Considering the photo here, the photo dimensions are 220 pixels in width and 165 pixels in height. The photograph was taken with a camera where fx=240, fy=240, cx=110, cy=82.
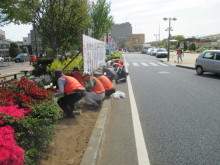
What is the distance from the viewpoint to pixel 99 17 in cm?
2317

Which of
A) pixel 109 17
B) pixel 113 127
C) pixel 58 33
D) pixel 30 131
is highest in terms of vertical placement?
pixel 109 17

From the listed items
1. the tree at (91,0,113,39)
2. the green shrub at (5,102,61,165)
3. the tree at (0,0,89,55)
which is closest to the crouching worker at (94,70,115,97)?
the green shrub at (5,102,61,165)

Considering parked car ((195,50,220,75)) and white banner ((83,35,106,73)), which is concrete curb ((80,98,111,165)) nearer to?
white banner ((83,35,106,73))

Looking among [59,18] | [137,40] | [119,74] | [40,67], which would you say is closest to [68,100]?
[40,67]

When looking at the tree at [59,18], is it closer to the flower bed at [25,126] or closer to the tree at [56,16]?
the tree at [56,16]

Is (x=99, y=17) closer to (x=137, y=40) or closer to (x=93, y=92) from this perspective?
(x=93, y=92)

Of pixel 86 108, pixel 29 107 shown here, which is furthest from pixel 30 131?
pixel 86 108

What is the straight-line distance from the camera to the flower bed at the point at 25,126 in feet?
8.31

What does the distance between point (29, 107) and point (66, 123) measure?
141cm

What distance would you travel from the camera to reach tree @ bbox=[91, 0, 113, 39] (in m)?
23.0

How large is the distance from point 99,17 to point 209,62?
12.1m

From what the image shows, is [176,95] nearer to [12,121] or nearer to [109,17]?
[12,121]

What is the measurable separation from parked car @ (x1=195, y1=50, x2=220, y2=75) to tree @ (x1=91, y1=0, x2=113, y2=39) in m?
11.1

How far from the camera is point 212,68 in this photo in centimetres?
1463
